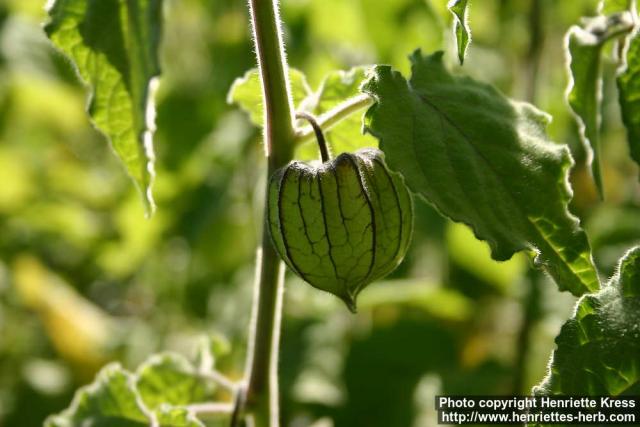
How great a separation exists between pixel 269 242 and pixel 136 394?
33cm

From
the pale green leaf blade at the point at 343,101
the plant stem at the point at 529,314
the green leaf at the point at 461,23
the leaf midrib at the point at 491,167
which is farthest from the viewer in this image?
the plant stem at the point at 529,314

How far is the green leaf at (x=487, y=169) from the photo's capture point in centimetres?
80

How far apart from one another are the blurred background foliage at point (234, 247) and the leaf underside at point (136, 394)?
83 millimetres

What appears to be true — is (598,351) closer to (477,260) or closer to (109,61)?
(109,61)

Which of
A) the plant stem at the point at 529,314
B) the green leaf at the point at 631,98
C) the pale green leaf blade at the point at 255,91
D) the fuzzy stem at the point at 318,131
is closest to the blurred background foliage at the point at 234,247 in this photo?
the plant stem at the point at 529,314

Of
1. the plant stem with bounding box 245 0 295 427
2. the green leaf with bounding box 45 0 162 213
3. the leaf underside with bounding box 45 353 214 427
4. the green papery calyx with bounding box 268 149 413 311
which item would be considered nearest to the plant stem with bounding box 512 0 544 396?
the leaf underside with bounding box 45 353 214 427

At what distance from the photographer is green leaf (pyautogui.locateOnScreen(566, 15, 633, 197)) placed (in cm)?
90

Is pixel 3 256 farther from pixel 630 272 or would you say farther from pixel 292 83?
pixel 630 272

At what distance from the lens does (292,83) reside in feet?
3.74

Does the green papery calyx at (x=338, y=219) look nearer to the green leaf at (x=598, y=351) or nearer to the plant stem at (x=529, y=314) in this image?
the green leaf at (x=598, y=351)

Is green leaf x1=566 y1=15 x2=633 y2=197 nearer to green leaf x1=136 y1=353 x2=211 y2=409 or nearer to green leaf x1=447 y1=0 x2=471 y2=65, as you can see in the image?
green leaf x1=447 y1=0 x2=471 y2=65

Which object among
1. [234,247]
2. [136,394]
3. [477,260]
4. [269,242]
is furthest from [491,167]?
[234,247]

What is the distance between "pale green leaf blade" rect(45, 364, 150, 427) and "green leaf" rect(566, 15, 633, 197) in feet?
2.08

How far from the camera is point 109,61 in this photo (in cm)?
84
